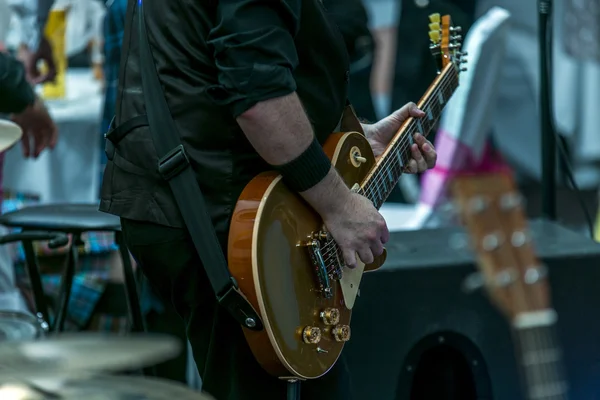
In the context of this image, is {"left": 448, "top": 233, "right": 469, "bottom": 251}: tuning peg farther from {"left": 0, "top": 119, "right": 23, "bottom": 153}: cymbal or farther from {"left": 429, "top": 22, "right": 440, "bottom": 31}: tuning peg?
{"left": 0, "top": 119, "right": 23, "bottom": 153}: cymbal

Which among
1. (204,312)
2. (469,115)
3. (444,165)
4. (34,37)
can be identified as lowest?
(444,165)

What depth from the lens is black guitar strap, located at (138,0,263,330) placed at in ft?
5.37

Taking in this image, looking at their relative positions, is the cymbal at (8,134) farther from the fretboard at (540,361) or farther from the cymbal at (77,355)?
the fretboard at (540,361)

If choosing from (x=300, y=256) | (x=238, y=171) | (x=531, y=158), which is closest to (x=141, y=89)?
(x=238, y=171)

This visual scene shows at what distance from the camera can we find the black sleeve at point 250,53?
1.57 meters

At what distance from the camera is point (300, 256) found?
67.8 inches

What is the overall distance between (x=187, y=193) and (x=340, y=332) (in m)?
0.36

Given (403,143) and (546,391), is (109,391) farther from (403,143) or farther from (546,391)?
(546,391)

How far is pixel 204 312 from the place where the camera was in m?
1.78

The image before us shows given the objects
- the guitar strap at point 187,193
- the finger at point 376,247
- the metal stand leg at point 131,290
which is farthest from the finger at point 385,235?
the metal stand leg at point 131,290

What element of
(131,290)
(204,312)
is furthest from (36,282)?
(204,312)

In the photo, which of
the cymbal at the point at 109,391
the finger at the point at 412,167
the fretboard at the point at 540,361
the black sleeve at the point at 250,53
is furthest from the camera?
the fretboard at the point at 540,361

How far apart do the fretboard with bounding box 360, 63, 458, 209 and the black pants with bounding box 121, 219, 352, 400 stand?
334mm

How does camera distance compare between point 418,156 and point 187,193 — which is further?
point 418,156
